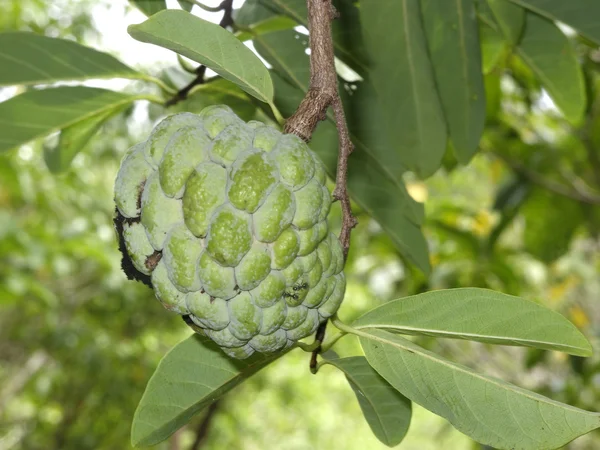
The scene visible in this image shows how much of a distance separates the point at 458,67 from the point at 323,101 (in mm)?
801

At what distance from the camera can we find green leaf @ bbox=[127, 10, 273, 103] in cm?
76

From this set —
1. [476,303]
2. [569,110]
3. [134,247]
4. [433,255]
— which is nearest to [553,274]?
[433,255]

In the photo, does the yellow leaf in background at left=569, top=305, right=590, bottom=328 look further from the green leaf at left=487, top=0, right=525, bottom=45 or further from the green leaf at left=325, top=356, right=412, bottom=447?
the green leaf at left=325, top=356, right=412, bottom=447

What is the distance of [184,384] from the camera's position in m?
0.90

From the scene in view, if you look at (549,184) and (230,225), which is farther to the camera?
(549,184)

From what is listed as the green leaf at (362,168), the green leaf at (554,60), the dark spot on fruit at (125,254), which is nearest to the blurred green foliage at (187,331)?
the green leaf at (362,168)

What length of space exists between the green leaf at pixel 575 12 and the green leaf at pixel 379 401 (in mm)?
899

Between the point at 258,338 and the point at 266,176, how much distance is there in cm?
21

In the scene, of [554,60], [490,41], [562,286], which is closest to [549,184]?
[490,41]

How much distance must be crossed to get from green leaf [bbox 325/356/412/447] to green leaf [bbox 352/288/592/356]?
0.41ft

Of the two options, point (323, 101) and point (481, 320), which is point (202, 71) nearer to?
point (323, 101)

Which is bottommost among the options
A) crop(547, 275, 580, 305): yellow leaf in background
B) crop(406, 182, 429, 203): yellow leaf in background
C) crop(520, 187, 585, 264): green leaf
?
crop(547, 275, 580, 305): yellow leaf in background

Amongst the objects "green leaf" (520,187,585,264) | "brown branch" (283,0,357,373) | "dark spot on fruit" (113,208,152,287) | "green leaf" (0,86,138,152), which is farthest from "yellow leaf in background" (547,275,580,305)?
"dark spot on fruit" (113,208,152,287)

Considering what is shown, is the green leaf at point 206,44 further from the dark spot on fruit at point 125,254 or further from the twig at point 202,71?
the twig at point 202,71
